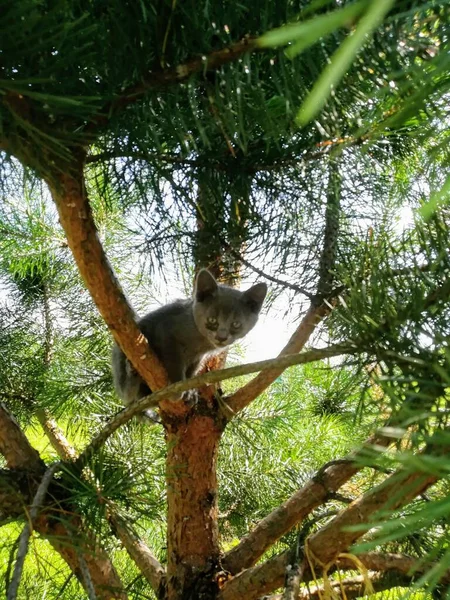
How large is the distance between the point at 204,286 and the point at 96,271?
804mm

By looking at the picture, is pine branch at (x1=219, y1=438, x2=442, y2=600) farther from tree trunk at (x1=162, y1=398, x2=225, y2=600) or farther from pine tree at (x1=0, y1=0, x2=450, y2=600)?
tree trunk at (x1=162, y1=398, x2=225, y2=600)

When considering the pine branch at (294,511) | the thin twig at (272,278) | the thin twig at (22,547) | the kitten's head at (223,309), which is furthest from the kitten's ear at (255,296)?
the thin twig at (22,547)

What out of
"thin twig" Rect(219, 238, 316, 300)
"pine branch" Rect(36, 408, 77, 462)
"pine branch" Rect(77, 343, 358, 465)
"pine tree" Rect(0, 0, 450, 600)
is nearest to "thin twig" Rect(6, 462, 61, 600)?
"pine tree" Rect(0, 0, 450, 600)

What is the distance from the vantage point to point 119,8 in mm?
669

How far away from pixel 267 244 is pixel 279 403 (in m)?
1.04

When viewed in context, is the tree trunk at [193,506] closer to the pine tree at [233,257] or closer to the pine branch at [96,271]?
the pine tree at [233,257]

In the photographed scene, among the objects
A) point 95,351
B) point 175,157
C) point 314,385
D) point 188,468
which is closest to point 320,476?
point 188,468

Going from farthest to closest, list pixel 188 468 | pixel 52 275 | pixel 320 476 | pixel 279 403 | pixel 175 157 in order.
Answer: pixel 52 275 < pixel 279 403 < pixel 188 468 < pixel 320 476 < pixel 175 157

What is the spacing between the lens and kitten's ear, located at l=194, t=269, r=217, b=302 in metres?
1.93

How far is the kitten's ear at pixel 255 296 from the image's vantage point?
212 centimetres

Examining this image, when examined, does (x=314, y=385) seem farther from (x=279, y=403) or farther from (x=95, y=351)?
(x=95, y=351)

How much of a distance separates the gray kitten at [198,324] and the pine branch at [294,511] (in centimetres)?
59

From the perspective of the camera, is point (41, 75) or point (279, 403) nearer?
point (41, 75)

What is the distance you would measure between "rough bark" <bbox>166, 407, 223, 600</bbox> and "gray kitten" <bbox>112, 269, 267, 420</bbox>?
0.31 metres
